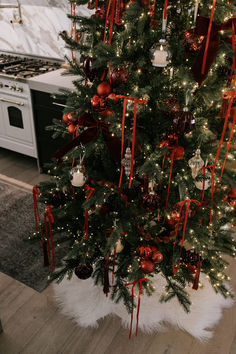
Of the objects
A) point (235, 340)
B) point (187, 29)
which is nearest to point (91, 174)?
point (187, 29)

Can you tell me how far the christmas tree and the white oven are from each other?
123cm

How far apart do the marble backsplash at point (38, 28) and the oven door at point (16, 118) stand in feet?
2.30

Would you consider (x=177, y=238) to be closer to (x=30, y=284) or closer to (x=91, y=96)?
(x=91, y=96)

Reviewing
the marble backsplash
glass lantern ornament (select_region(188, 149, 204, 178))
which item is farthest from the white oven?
glass lantern ornament (select_region(188, 149, 204, 178))

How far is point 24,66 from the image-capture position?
324 cm

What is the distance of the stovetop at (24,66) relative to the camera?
300cm

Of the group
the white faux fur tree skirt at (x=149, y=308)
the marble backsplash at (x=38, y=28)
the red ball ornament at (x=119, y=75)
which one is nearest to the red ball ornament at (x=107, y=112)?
the red ball ornament at (x=119, y=75)

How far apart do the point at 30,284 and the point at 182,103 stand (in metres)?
1.44

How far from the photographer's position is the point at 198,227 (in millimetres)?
1584

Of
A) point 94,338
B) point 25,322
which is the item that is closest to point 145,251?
point 94,338

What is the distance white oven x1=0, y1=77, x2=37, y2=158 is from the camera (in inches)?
117

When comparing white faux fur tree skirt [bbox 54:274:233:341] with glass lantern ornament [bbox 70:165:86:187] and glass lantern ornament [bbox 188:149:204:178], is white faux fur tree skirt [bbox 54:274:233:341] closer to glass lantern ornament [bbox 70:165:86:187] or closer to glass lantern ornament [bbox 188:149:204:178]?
glass lantern ornament [bbox 70:165:86:187]

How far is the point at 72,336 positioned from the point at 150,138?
1133 mm

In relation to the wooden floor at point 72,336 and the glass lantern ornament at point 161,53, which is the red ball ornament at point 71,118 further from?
the wooden floor at point 72,336
